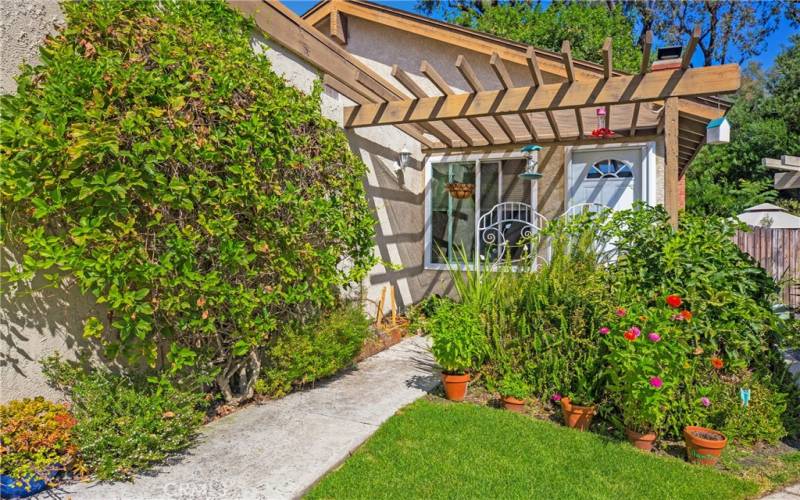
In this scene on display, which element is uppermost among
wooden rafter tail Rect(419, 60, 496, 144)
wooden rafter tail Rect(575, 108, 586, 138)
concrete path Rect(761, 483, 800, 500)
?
wooden rafter tail Rect(419, 60, 496, 144)

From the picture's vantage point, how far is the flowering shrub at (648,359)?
3.45 meters

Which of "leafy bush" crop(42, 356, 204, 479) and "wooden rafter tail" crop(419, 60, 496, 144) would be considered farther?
"wooden rafter tail" crop(419, 60, 496, 144)

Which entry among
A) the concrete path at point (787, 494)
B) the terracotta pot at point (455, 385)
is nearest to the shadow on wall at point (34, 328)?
the terracotta pot at point (455, 385)

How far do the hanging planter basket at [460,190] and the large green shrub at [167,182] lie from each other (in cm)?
389

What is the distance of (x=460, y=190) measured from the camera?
792cm

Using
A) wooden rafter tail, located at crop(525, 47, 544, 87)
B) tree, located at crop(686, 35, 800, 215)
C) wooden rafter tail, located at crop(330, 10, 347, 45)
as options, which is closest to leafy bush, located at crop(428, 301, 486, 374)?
wooden rafter tail, located at crop(525, 47, 544, 87)

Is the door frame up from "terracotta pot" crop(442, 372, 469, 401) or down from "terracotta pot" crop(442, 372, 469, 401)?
up

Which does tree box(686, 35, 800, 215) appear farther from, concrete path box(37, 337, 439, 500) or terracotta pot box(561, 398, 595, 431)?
concrete path box(37, 337, 439, 500)

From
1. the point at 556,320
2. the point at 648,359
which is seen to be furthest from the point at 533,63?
the point at 648,359

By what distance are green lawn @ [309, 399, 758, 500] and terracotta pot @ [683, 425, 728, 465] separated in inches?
3.7

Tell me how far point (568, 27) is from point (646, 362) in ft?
53.9

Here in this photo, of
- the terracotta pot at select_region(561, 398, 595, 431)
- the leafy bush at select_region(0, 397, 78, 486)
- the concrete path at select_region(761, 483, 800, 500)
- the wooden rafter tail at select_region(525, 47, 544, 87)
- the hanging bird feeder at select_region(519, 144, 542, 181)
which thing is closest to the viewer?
the leafy bush at select_region(0, 397, 78, 486)

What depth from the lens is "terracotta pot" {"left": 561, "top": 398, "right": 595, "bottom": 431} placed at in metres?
3.95

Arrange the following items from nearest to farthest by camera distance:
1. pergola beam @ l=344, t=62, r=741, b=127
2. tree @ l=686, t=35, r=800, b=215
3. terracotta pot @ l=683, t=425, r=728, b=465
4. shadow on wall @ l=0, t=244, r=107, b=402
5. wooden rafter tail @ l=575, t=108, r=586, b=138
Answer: shadow on wall @ l=0, t=244, r=107, b=402 → terracotta pot @ l=683, t=425, r=728, b=465 → pergola beam @ l=344, t=62, r=741, b=127 → wooden rafter tail @ l=575, t=108, r=586, b=138 → tree @ l=686, t=35, r=800, b=215
